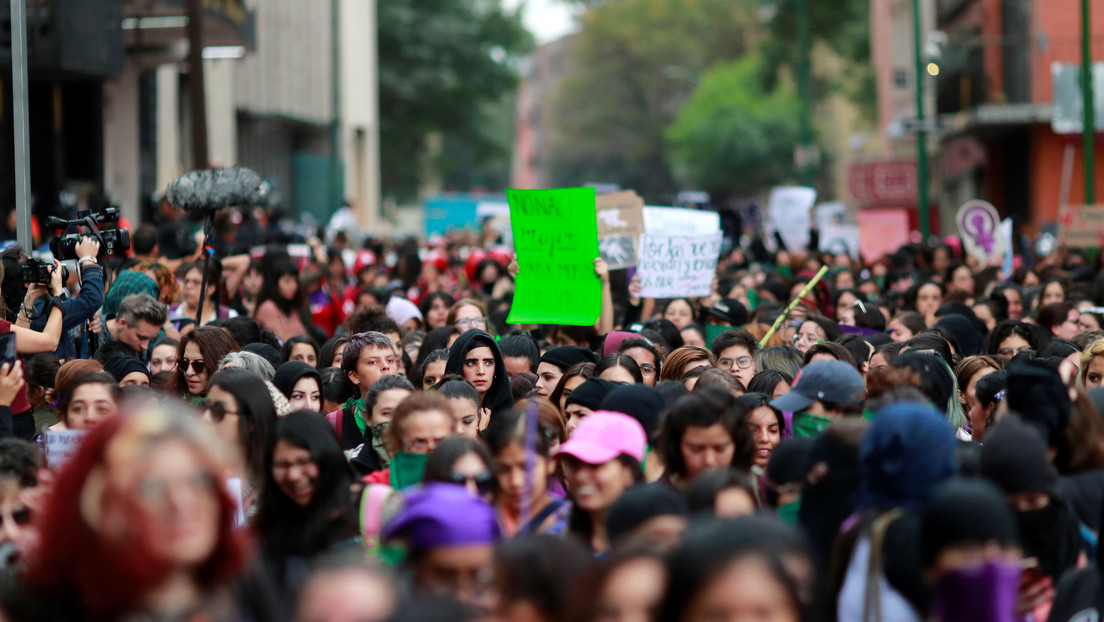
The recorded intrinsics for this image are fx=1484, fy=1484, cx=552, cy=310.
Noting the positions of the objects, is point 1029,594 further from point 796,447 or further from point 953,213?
point 953,213

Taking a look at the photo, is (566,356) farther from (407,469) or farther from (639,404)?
(407,469)

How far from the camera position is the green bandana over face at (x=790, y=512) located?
5.00 metres

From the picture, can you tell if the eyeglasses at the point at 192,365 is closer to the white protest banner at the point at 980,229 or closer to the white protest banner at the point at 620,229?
the white protest banner at the point at 620,229

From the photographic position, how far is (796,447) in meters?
5.02

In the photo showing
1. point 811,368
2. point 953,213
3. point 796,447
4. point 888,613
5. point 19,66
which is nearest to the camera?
point 888,613

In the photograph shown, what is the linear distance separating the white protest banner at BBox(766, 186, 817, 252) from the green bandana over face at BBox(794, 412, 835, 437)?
45.8 feet

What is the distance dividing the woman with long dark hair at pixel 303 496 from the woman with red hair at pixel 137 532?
1.50 m

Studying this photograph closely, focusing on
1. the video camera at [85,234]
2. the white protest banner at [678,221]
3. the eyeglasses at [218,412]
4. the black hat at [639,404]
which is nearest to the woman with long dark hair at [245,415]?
the eyeglasses at [218,412]

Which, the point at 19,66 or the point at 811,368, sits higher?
the point at 19,66

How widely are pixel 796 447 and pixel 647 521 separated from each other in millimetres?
1013

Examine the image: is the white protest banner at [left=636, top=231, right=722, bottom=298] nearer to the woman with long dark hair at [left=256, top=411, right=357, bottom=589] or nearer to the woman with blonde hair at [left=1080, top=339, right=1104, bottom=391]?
the woman with blonde hair at [left=1080, top=339, right=1104, bottom=391]

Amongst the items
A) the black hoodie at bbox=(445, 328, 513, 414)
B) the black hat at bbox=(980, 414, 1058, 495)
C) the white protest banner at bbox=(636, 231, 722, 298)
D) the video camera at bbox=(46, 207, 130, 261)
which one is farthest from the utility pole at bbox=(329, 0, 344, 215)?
the black hat at bbox=(980, 414, 1058, 495)

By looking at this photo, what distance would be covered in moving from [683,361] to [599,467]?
3091 millimetres

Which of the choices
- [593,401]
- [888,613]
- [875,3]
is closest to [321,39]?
[875,3]
